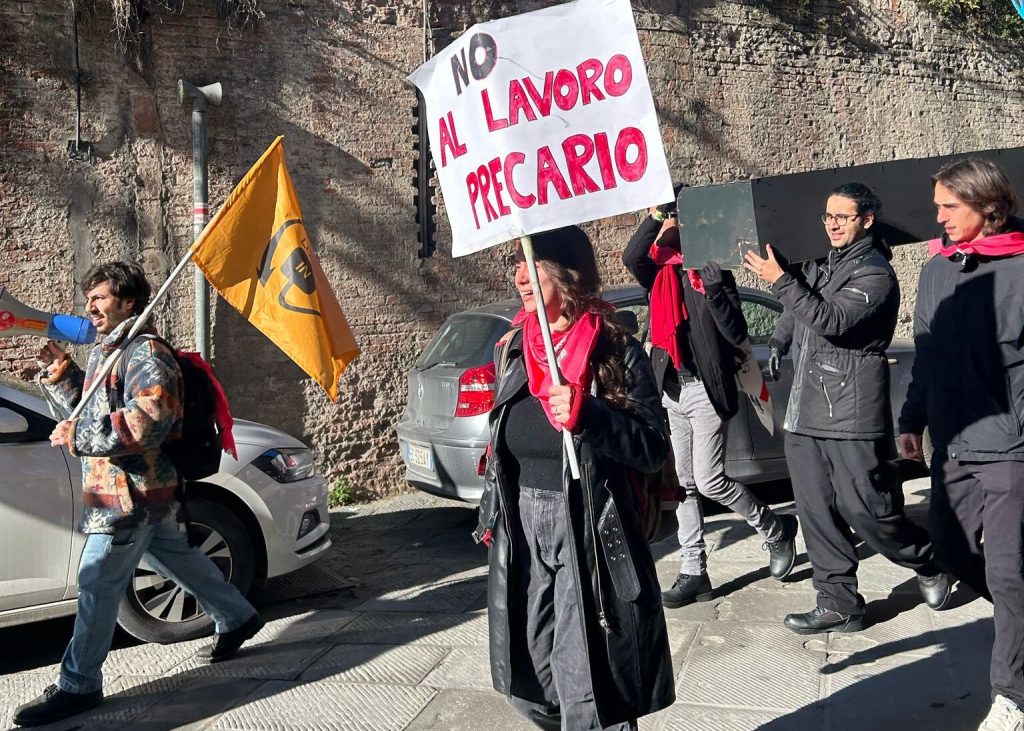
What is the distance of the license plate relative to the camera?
680 cm

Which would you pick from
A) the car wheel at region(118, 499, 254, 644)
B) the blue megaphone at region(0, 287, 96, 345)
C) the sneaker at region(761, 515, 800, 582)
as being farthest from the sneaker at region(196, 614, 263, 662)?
the sneaker at region(761, 515, 800, 582)

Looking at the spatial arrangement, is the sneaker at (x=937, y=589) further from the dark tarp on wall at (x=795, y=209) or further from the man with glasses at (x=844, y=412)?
the dark tarp on wall at (x=795, y=209)

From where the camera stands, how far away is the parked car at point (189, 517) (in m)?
4.87

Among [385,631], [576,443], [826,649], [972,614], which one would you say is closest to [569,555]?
[576,443]

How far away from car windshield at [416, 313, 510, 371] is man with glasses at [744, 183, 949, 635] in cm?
238

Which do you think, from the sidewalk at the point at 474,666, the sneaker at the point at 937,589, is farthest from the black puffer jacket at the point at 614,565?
the sneaker at the point at 937,589

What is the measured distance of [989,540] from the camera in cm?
355

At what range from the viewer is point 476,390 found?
659 cm

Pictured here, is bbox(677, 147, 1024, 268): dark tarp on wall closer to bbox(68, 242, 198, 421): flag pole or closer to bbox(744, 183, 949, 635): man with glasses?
bbox(744, 183, 949, 635): man with glasses

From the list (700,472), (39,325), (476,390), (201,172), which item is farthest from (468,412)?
(201,172)

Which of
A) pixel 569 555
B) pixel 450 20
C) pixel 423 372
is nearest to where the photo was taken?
pixel 569 555

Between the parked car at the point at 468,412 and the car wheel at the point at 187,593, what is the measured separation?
1579mm

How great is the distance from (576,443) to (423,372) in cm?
416

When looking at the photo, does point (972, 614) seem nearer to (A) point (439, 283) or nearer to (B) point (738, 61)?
(A) point (439, 283)
